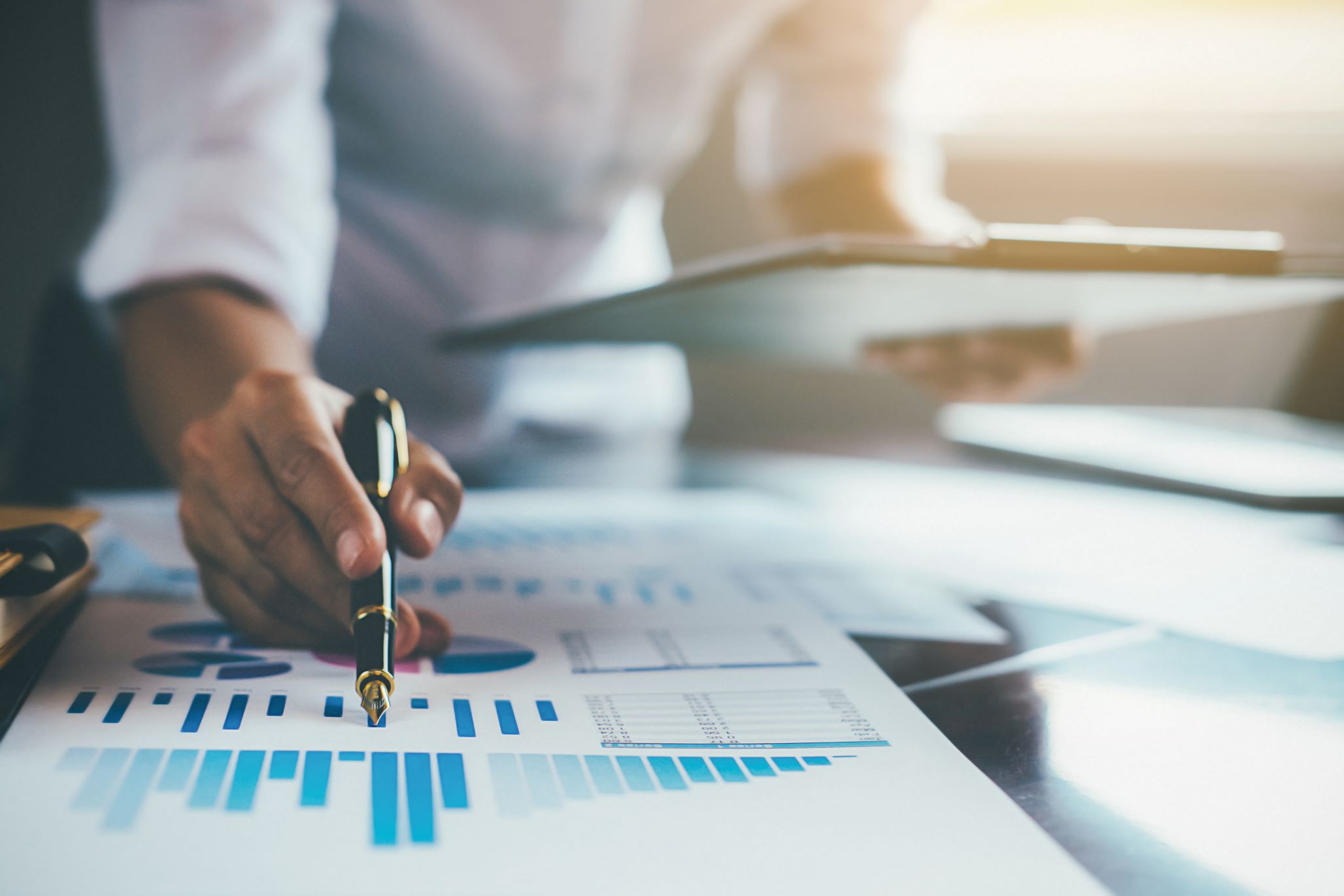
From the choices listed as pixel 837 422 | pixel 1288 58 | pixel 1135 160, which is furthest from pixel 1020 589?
pixel 1288 58

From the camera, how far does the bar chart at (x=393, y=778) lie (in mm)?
221

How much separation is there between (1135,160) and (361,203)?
1.22m

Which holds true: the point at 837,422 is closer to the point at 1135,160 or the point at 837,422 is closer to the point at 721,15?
the point at 1135,160

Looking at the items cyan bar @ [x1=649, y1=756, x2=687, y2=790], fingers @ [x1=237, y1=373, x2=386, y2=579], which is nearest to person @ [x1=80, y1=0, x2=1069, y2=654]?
fingers @ [x1=237, y1=373, x2=386, y2=579]


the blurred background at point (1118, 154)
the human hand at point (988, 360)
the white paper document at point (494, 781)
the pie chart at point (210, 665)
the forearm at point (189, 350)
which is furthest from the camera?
the blurred background at point (1118, 154)

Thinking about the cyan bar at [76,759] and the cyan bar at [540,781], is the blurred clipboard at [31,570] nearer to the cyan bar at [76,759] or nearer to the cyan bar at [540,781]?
the cyan bar at [76,759]

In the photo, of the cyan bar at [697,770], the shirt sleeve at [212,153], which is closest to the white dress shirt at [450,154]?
the shirt sleeve at [212,153]

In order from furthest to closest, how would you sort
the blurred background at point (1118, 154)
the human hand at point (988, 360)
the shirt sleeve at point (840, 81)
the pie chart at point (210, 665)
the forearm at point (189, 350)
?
the blurred background at point (1118, 154) < the shirt sleeve at point (840, 81) < the human hand at point (988, 360) < the forearm at point (189, 350) < the pie chart at point (210, 665)

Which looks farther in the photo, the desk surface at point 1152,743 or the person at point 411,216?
the person at point 411,216

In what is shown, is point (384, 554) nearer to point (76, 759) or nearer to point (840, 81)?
point (76, 759)

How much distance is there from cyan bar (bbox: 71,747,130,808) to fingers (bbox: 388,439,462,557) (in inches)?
4.4

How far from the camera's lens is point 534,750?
0.87 feet

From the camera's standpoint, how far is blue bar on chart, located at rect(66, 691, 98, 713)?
27 centimetres

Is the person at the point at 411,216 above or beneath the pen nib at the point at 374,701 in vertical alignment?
above
